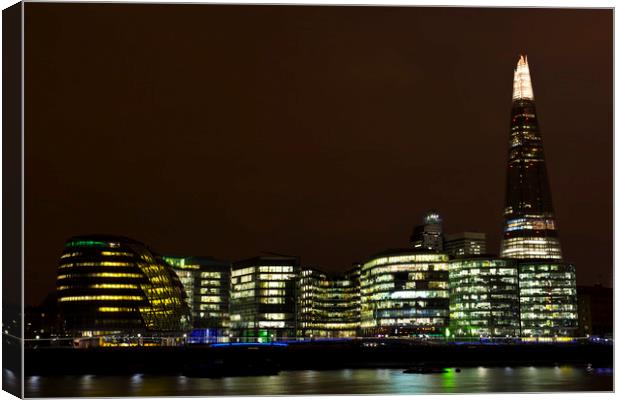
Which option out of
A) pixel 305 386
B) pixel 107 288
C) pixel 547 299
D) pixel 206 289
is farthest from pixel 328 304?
pixel 305 386

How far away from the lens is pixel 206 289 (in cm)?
10056

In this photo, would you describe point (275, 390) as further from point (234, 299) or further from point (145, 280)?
point (234, 299)

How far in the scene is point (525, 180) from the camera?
5748 inches

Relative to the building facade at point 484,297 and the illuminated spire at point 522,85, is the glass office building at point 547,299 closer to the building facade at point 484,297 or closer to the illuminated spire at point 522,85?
the building facade at point 484,297

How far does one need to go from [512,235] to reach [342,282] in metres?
37.8

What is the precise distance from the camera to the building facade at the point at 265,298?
328ft

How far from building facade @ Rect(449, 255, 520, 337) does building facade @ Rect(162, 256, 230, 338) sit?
22.2 m

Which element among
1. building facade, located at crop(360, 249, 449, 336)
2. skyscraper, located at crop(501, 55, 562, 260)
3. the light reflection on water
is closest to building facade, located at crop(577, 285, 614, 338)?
building facade, located at crop(360, 249, 449, 336)

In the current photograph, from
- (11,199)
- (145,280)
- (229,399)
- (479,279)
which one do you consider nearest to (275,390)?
(229,399)

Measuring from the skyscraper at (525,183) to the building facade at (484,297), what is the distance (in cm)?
4296

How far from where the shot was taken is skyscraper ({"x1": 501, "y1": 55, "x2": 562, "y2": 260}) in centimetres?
14325

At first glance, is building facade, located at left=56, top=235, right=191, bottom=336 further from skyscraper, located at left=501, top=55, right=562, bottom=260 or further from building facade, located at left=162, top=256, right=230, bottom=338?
skyscraper, located at left=501, top=55, right=562, bottom=260

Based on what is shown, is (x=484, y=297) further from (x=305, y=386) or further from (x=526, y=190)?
(x=305, y=386)

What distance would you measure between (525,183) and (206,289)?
202 ft
